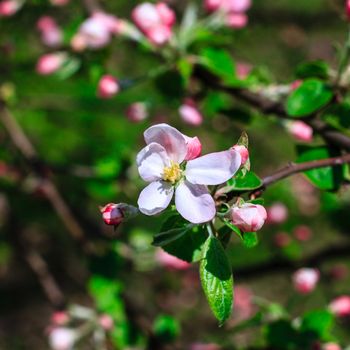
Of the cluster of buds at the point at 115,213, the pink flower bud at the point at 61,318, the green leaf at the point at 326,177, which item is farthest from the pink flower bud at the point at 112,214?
the pink flower bud at the point at 61,318

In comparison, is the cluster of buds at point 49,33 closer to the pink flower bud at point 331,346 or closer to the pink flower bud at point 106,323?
the pink flower bud at point 106,323

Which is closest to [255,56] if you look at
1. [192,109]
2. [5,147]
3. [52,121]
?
[52,121]

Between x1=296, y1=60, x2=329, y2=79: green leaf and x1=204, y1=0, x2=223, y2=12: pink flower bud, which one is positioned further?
x1=204, y1=0, x2=223, y2=12: pink flower bud

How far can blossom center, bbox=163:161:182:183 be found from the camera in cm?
76

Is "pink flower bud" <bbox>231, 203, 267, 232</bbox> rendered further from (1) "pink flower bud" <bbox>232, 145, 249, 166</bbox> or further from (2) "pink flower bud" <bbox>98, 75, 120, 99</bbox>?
(2) "pink flower bud" <bbox>98, 75, 120, 99</bbox>

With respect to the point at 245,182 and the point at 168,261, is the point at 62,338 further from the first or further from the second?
the point at 245,182

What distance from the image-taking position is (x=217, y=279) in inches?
28.0

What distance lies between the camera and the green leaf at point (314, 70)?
1.17 meters

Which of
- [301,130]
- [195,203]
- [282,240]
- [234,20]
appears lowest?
[282,240]

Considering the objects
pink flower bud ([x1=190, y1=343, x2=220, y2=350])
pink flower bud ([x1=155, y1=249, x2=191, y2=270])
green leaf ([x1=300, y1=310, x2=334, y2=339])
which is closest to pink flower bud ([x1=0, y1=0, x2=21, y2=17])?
pink flower bud ([x1=155, y1=249, x2=191, y2=270])

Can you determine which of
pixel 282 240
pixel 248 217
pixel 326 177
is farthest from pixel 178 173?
pixel 282 240

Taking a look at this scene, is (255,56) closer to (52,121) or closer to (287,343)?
(52,121)

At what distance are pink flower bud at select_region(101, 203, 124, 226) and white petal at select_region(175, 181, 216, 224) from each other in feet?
0.23

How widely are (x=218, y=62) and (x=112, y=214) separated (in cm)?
66
